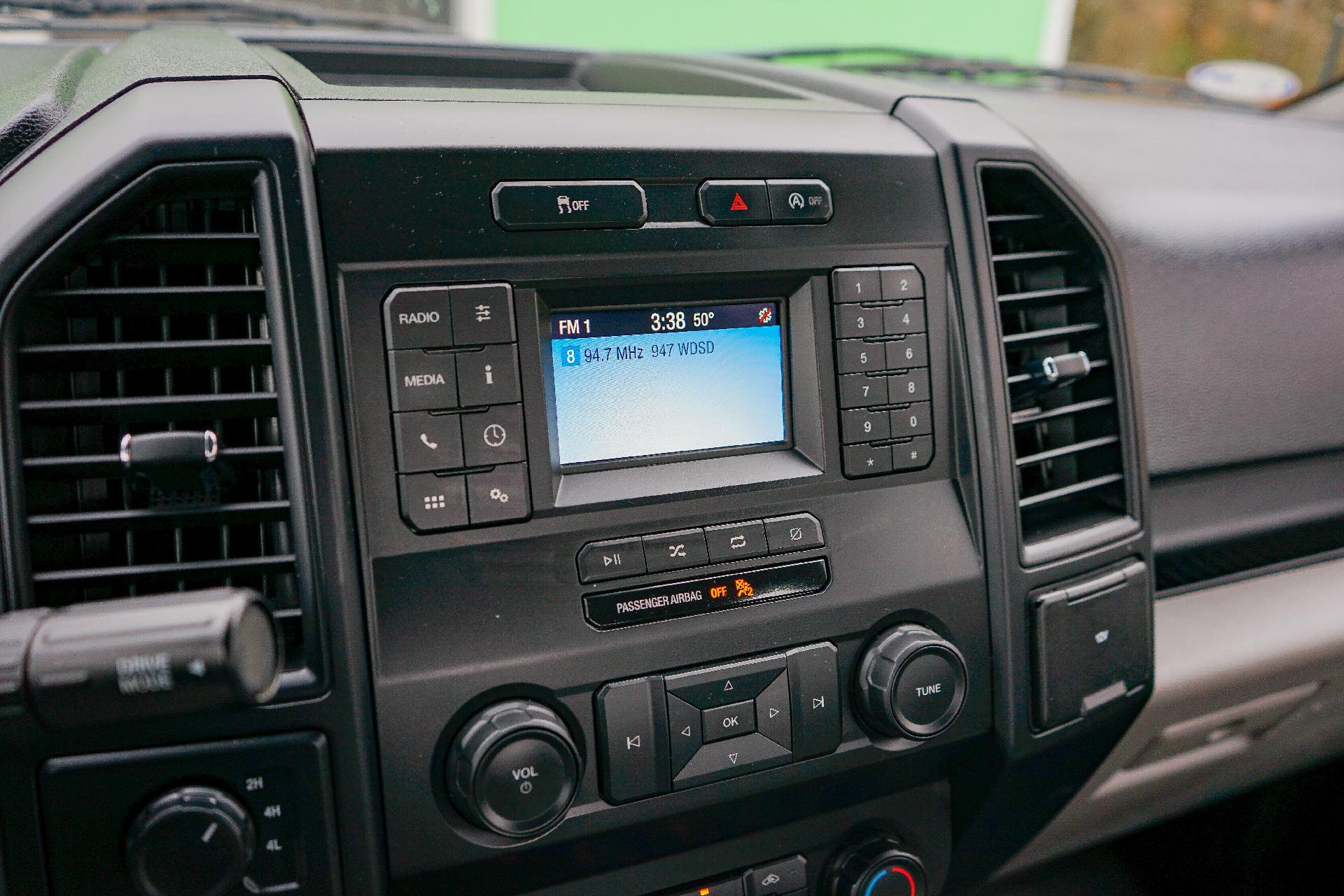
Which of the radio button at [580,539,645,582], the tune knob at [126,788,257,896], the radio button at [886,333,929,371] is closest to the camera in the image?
the tune knob at [126,788,257,896]

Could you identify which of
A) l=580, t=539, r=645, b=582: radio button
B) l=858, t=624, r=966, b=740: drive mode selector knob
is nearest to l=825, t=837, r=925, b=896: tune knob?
l=858, t=624, r=966, b=740: drive mode selector knob

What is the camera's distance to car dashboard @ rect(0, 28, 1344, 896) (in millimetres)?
680

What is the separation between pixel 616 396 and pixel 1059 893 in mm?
1176

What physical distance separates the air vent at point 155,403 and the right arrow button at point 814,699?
1.33ft

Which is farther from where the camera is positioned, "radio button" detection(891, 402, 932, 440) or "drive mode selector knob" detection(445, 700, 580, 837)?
"radio button" detection(891, 402, 932, 440)

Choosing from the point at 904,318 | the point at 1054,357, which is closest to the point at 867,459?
the point at 904,318

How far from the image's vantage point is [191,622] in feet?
1.96

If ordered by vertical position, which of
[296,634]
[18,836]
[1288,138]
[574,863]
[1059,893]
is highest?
[1288,138]

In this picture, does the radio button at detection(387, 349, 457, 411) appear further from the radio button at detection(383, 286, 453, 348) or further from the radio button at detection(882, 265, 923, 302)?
the radio button at detection(882, 265, 923, 302)

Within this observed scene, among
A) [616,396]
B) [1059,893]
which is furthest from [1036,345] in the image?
[1059,893]

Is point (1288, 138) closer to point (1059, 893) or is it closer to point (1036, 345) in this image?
point (1036, 345)

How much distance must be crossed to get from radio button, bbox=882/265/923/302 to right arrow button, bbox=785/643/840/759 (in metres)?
0.32

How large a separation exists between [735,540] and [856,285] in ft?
0.82

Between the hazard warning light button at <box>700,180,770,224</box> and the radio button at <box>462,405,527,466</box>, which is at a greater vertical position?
the hazard warning light button at <box>700,180,770,224</box>
